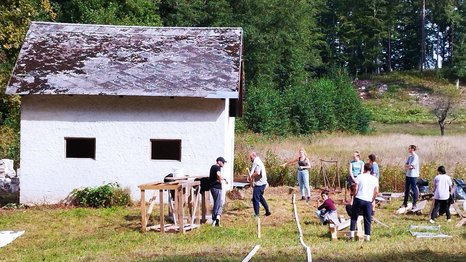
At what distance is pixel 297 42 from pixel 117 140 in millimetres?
44210

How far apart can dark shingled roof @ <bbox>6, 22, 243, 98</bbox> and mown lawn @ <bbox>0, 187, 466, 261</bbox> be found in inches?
147

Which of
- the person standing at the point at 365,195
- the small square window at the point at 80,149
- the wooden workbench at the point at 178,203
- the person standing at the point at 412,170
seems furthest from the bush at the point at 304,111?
the person standing at the point at 365,195

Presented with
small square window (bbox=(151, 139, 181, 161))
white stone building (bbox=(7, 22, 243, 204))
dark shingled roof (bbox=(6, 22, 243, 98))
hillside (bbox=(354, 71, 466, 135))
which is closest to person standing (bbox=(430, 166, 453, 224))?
dark shingled roof (bbox=(6, 22, 243, 98))

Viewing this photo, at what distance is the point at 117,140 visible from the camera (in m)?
19.5

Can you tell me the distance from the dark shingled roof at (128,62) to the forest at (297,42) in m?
1.23

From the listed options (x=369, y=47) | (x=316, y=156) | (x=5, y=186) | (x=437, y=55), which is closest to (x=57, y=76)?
(x=5, y=186)

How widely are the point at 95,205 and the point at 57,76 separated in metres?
4.33

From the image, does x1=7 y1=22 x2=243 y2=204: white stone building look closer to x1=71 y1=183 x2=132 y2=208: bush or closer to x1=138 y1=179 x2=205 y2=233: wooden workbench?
x1=71 y1=183 x2=132 y2=208: bush

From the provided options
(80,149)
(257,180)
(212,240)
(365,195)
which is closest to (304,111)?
(80,149)

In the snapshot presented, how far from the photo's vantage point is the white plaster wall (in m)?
19.3

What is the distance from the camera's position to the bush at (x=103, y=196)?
62.1 ft

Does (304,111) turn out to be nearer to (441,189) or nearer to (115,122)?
(115,122)

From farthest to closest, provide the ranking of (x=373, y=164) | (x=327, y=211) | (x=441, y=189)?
(x=373, y=164), (x=441, y=189), (x=327, y=211)

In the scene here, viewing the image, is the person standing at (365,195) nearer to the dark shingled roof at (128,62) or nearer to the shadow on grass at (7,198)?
the dark shingled roof at (128,62)
